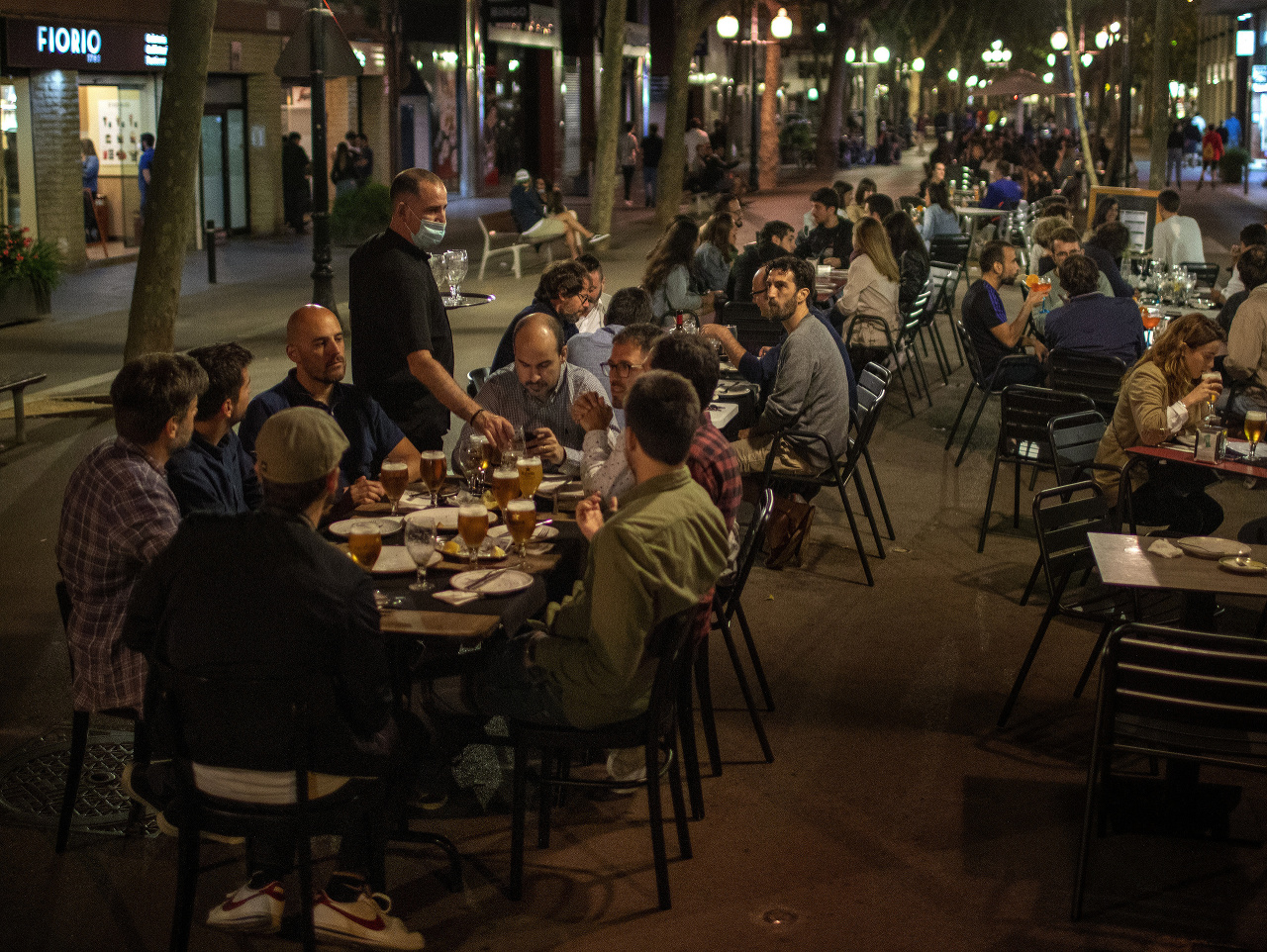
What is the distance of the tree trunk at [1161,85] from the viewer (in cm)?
2091

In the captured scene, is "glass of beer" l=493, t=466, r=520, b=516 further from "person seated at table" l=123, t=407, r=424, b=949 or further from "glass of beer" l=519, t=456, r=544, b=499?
"person seated at table" l=123, t=407, r=424, b=949

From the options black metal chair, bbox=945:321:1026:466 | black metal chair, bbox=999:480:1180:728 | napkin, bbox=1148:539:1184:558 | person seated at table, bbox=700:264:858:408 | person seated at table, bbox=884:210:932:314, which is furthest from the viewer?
person seated at table, bbox=884:210:932:314

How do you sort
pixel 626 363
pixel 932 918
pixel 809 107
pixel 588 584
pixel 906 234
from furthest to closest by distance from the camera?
pixel 809 107 < pixel 906 234 < pixel 626 363 < pixel 932 918 < pixel 588 584

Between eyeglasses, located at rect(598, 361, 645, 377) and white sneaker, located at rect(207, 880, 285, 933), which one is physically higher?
eyeglasses, located at rect(598, 361, 645, 377)

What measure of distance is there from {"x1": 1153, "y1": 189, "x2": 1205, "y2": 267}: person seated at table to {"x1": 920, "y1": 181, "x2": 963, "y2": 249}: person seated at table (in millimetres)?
3963

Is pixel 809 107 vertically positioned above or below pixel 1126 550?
above

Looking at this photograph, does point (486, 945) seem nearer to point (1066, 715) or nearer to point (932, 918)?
point (932, 918)

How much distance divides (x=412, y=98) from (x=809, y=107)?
47.4 meters

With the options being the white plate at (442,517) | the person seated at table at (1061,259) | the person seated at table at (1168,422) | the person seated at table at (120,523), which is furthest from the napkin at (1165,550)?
the person seated at table at (1061,259)

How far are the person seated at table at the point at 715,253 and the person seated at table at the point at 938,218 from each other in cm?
509

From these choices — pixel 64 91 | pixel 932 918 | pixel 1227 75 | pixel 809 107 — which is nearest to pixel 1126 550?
pixel 932 918

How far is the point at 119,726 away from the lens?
18.6 ft

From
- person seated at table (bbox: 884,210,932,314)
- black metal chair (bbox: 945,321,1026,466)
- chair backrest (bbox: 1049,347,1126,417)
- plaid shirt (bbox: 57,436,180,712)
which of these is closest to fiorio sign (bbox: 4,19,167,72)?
person seated at table (bbox: 884,210,932,314)

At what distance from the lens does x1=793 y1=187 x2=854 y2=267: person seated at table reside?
14805 millimetres
